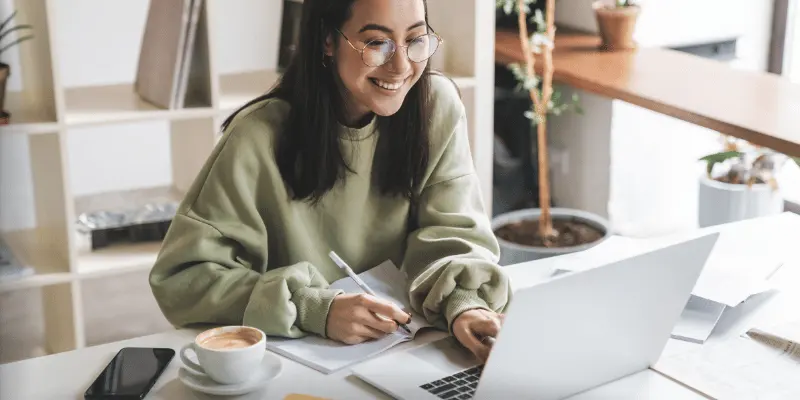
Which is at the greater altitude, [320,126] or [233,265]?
[320,126]

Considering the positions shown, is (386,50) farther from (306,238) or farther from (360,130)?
(306,238)

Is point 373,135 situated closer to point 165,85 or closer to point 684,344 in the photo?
point 684,344

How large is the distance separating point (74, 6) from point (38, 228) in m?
0.74

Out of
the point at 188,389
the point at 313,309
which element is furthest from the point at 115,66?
the point at 188,389

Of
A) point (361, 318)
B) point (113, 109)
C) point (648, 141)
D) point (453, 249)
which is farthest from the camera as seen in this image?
point (648, 141)

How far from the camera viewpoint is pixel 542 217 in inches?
115

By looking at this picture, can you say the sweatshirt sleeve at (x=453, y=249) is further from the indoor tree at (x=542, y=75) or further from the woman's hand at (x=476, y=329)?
the indoor tree at (x=542, y=75)

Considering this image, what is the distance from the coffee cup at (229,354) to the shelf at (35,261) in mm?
1244

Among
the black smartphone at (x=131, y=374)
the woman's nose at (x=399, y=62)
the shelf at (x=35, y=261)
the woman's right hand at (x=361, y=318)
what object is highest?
the woman's nose at (x=399, y=62)

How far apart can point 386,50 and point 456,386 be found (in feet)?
1.62

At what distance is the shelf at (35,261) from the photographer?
2.31m

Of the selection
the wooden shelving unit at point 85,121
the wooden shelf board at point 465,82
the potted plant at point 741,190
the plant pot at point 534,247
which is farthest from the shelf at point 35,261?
the potted plant at point 741,190

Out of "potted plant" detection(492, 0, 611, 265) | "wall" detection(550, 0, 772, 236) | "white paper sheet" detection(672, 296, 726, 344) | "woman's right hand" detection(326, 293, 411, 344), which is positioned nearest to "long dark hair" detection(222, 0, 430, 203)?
"woman's right hand" detection(326, 293, 411, 344)

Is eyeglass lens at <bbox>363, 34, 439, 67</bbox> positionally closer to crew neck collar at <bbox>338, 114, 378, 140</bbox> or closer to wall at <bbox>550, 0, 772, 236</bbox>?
crew neck collar at <bbox>338, 114, 378, 140</bbox>
